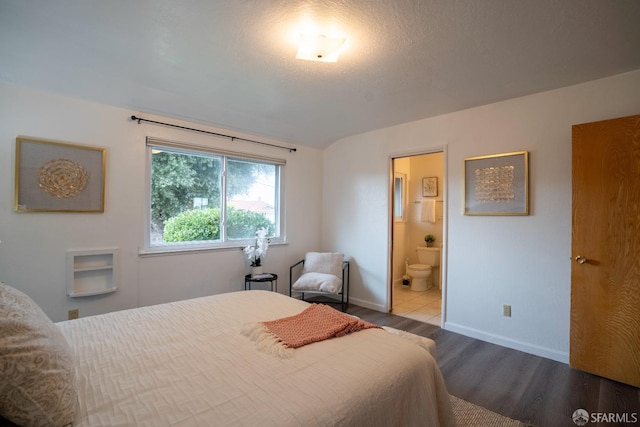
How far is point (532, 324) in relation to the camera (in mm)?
2668

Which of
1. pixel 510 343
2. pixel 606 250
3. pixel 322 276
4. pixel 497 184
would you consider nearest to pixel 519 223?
pixel 497 184

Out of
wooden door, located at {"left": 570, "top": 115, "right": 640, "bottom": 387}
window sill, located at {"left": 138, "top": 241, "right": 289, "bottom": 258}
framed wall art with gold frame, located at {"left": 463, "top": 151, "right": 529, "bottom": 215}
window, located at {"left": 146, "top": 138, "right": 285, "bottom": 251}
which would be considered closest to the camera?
wooden door, located at {"left": 570, "top": 115, "right": 640, "bottom": 387}

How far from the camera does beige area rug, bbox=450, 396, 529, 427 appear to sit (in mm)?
1743

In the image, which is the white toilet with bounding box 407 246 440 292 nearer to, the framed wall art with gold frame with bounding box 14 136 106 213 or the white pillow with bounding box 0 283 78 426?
the framed wall art with gold frame with bounding box 14 136 106 213

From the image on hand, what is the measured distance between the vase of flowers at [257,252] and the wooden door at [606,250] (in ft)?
10.1

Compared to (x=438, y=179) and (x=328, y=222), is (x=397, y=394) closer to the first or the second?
(x=328, y=222)

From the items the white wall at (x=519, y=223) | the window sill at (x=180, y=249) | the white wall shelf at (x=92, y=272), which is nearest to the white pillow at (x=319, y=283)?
the white wall at (x=519, y=223)

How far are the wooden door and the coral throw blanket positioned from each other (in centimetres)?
200

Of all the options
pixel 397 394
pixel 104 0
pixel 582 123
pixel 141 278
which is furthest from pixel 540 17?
pixel 141 278

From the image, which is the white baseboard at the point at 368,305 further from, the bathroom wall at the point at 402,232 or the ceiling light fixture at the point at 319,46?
the ceiling light fixture at the point at 319,46

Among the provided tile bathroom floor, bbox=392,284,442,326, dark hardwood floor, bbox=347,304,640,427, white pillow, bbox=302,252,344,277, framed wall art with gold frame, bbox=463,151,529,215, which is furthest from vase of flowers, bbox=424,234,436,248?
dark hardwood floor, bbox=347,304,640,427

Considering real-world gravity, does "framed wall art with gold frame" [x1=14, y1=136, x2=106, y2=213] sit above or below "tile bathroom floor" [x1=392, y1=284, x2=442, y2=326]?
above

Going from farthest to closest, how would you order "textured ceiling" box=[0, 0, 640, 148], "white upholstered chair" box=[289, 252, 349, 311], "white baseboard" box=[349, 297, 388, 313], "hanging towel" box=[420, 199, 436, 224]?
"hanging towel" box=[420, 199, 436, 224] → "white baseboard" box=[349, 297, 388, 313] → "white upholstered chair" box=[289, 252, 349, 311] → "textured ceiling" box=[0, 0, 640, 148]

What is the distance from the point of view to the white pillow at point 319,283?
3.50 m
